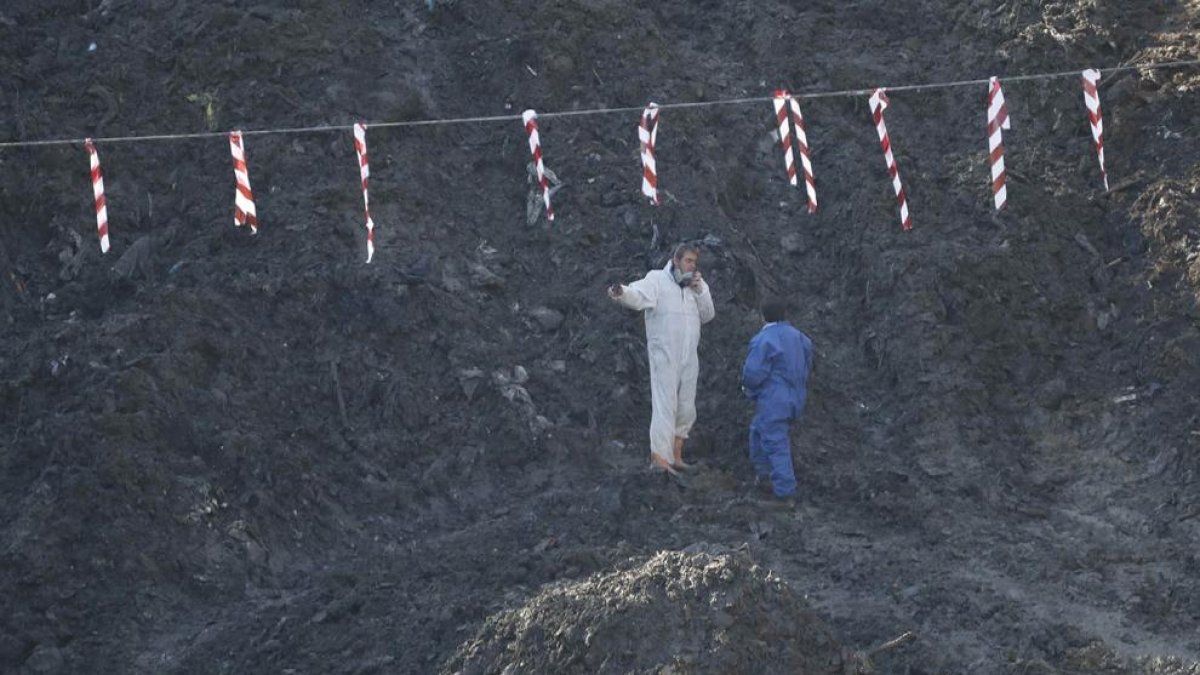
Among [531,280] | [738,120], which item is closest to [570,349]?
[531,280]

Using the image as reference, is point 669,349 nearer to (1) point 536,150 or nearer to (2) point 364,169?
(1) point 536,150

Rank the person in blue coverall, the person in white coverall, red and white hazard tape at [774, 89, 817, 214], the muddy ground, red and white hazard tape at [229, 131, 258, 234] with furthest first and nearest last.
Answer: red and white hazard tape at [774, 89, 817, 214] → red and white hazard tape at [229, 131, 258, 234] → the person in white coverall → the person in blue coverall → the muddy ground

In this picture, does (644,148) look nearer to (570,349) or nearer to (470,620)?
→ (570,349)

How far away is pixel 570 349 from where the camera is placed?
13.0 m

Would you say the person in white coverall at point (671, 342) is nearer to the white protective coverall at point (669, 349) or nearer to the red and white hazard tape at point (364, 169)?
the white protective coverall at point (669, 349)

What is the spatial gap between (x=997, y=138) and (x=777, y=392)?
10.8 ft

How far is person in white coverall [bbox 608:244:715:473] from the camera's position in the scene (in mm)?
11742

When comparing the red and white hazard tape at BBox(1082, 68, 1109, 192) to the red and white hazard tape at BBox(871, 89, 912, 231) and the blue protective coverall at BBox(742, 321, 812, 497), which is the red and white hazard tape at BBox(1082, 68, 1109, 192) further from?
the blue protective coverall at BBox(742, 321, 812, 497)

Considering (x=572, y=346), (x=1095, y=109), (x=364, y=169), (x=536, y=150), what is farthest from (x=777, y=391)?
(x=1095, y=109)

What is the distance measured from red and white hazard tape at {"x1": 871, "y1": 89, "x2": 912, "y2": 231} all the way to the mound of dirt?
542 centimetres

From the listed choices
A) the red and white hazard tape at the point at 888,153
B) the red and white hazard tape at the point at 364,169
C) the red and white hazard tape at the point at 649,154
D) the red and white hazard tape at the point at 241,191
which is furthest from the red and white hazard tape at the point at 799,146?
the red and white hazard tape at the point at 241,191

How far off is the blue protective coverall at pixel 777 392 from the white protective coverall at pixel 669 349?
1.44ft

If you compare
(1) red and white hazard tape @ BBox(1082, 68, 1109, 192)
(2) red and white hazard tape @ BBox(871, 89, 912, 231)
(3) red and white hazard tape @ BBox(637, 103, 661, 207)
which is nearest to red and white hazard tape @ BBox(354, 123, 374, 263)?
(3) red and white hazard tape @ BBox(637, 103, 661, 207)

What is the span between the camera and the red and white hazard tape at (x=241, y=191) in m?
12.6
